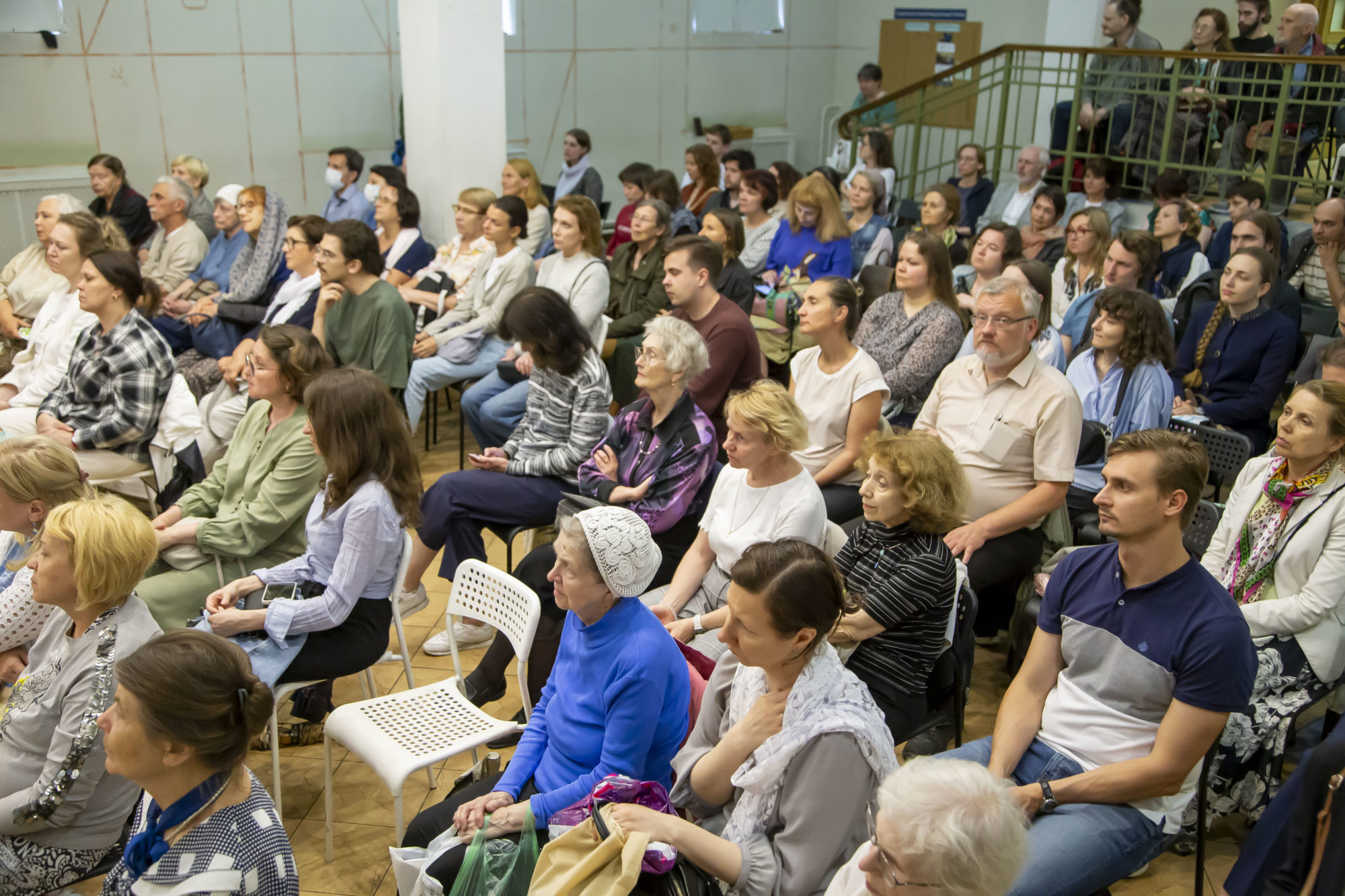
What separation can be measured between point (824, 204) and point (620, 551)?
4727 mm

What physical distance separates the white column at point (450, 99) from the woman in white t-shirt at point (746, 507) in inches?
181

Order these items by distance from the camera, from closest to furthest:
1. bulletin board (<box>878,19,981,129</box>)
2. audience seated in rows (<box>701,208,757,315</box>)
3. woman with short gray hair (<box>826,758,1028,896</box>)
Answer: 1. woman with short gray hair (<box>826,758,1028,896</box>)
2. audience seated in rows (<box>701,208,757,315</box>)
3. bulletin board (<box>878,19,981,129</box>)

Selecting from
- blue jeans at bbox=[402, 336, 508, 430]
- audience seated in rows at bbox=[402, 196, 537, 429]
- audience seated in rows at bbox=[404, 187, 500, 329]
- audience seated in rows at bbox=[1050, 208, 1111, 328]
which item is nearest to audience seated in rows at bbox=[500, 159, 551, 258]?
audience seated in rows at bbox=[404, 187, 500, 329]

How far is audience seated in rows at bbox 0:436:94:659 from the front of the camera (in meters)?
2.96

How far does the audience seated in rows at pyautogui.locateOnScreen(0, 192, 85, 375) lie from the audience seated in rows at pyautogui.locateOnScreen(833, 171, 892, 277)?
4813 millimetres

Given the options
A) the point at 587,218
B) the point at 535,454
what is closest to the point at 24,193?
the point at 587,218

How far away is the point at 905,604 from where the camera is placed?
2729 millimetres

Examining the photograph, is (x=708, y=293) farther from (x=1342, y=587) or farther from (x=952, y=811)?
(x=952, y=811)

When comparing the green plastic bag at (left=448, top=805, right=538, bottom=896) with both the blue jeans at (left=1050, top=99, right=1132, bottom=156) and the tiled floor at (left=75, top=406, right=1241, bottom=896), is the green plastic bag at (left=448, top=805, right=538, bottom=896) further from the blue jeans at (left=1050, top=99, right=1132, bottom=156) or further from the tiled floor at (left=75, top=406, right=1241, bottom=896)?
the blue jeans at (left=1050, top=99, right=1132, bottom=156)

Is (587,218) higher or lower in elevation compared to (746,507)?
higher

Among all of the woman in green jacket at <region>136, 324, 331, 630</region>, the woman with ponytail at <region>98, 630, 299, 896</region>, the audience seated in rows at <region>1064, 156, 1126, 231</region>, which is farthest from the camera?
the audience seated in rows at <region>1064, 156, 1126, 231</region>

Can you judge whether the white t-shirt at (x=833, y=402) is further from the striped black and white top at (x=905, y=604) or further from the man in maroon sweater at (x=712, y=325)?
the striped black and white top at (x=905, y=604)

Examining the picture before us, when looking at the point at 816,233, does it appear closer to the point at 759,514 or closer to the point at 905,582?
the point at 759,514

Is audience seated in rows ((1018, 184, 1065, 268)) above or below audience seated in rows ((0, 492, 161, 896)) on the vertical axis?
above
